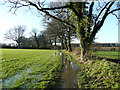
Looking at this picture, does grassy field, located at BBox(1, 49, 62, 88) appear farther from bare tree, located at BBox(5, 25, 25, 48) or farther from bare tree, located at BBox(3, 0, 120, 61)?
bare tree, located at BBox(5, 25, 25, 48)

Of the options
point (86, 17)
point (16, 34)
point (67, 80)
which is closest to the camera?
point (67, 80)

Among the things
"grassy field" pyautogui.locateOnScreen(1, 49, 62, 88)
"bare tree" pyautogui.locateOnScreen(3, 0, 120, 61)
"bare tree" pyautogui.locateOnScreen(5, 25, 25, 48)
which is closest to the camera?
"grassy field" pyautogui.locateOnScreen(1, 49, 62, 88)

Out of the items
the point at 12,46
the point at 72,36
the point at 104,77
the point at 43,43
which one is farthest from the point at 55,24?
the point at 12,46

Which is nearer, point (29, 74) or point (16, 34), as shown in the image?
point (29, 74)

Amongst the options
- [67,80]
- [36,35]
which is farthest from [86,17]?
[36,35]

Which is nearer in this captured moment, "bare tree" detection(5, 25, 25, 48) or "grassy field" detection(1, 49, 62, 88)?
"grassy field" detection(1, 49, 62, 88)

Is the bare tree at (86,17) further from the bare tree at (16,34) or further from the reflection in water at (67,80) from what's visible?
the bare tree at (16,34)

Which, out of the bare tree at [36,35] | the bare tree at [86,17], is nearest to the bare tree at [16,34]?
the bare tree at [36,35]

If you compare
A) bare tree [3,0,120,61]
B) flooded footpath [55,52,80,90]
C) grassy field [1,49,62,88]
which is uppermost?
bare tree [3,0,120,61]

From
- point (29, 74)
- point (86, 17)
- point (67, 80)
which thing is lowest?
point (67, 80)

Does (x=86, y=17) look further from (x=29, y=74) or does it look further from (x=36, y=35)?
(x=36, y=35)

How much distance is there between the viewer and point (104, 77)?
14.5ft

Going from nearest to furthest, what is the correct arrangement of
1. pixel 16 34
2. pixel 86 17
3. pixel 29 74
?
pixel 29 74 → pixel 86 17 → pixel 16 34

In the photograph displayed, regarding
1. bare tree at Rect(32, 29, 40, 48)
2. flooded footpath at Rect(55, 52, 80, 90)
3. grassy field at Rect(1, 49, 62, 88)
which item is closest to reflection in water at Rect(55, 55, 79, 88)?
flooded footpath at Rect(55, 52, 80, 90)
